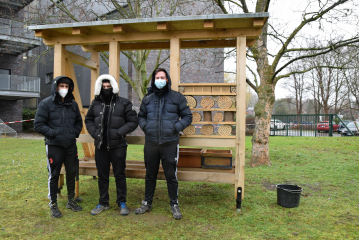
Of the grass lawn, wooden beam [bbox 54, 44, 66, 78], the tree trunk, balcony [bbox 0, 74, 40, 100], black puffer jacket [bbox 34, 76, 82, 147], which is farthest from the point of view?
balcony [bbox 0, 74, 40, 100]

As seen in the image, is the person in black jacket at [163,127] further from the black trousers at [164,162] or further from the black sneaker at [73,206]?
the black sneaker at [73,206]

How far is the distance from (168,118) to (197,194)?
1.99 meters

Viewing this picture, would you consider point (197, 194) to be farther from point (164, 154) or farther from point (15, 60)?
point (15, 60)

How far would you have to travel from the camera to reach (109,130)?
4121 mm

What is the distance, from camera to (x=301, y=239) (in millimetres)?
3344

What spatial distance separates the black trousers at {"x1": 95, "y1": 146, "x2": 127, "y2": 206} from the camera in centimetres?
418

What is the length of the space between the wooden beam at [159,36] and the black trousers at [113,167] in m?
1.97

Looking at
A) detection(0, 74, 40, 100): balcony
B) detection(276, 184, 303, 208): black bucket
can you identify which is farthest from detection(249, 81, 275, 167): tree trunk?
detection(0, 74, 40, 100): balcony

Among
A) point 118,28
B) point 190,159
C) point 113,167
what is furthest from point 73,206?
point 118,28

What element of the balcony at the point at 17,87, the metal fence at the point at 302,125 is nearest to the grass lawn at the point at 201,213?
the metal fence at the point at 302,125

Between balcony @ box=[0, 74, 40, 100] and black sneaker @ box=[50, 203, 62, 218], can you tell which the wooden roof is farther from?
balcony @ box=[0, 74, 40, 100]

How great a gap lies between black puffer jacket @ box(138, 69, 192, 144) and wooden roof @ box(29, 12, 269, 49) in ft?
2.98

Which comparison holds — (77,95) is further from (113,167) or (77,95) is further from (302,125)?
(302,125)

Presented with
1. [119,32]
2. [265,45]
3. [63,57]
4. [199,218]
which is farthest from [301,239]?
[265,45]
